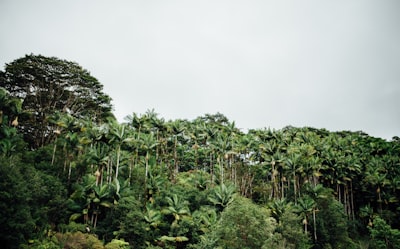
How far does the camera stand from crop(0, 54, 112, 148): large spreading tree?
94.1 ft

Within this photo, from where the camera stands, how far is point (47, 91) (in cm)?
3055

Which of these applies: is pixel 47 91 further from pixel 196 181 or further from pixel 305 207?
pixel 305 207

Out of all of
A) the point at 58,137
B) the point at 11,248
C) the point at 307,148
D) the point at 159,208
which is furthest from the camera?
the point at 307,148

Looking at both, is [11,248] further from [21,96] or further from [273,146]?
[273,146]

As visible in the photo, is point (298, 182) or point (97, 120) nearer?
point (97, 120)

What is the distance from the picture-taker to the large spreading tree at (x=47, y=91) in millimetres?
28688

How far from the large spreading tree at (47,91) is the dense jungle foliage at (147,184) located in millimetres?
101

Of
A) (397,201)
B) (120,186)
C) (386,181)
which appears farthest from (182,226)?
(397,201)

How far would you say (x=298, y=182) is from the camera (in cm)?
3869

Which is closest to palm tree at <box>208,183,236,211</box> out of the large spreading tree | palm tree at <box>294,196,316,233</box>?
palm tree at <box>294,196,316,233</box>

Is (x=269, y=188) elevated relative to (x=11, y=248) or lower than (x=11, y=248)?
elevated

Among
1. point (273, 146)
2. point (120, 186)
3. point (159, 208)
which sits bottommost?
point (159, 208)

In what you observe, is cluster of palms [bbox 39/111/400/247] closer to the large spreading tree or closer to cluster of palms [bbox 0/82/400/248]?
cluster of palms [bbox 0/82/400/248]

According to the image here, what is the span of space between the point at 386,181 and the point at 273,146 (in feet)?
52.1
